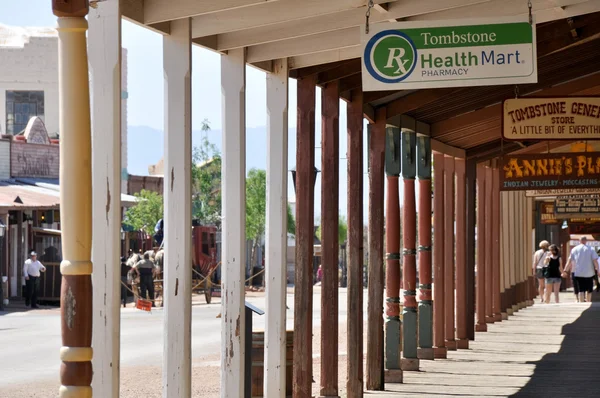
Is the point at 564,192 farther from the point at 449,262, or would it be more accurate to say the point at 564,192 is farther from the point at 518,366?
the point at 518,366

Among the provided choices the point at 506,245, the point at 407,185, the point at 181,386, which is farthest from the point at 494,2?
the point at 506,245

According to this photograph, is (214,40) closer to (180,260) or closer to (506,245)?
(180,260)

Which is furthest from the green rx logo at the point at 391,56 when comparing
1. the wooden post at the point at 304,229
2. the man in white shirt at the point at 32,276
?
the man in white shirt at the point at 32,276

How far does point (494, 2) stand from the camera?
9.22 meters

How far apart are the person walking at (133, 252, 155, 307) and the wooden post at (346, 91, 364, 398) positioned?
804 inches

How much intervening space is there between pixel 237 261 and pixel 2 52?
1945 inches

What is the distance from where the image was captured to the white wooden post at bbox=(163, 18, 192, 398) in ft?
24.8

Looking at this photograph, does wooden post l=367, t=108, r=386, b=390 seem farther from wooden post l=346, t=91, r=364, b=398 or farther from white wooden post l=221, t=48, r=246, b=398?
white wooden post l=221, t=48, r=246, b=398

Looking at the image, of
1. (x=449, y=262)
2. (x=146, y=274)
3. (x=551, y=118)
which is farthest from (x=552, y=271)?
(x=551, y=118)

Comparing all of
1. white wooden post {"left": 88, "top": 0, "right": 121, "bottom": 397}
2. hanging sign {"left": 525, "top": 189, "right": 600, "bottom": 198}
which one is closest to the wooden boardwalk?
hanging sign {"left": 525, "top": 189, "right": 600, "bottom": 198}

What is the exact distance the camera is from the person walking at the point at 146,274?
3192 centimetres

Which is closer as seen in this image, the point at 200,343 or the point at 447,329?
the point at 447,329

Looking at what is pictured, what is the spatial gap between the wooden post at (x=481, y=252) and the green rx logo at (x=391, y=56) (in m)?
13.1

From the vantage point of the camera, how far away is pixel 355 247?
11828 mm
